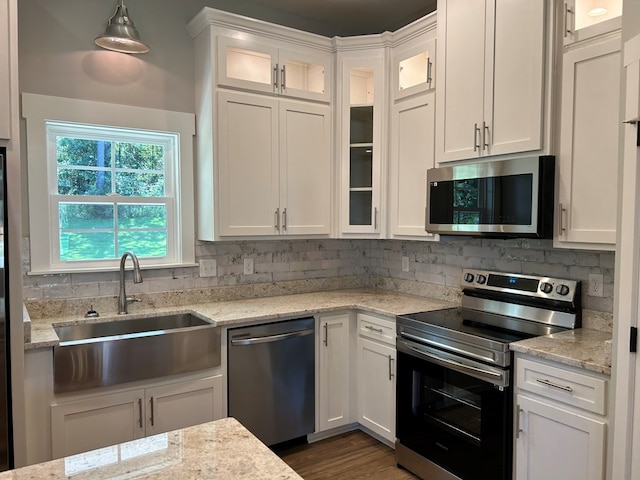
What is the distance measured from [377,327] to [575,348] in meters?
1.18

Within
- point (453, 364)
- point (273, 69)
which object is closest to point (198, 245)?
point (273, 69)

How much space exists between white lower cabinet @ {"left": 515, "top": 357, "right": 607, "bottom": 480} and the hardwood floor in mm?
857

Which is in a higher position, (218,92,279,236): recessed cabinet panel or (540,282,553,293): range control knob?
(218,92,279,236): recessed cabinet panel

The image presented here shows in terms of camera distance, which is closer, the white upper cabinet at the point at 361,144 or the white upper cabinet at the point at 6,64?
the white upper cabinet at the point at 6,64

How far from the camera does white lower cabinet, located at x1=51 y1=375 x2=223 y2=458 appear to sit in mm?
2252

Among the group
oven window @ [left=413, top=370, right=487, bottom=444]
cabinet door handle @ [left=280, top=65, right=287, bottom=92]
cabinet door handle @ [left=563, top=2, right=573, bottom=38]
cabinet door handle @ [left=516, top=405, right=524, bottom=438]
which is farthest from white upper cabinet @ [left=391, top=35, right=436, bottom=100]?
cabinet door handle @ [left=516, top=405, right=524, bottom=438]

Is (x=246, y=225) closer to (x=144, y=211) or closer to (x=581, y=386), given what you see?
(x=144, y=211)

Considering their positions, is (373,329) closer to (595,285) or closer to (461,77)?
(595,285)

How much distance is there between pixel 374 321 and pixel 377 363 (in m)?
0.26

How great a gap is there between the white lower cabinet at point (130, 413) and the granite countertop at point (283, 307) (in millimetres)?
370

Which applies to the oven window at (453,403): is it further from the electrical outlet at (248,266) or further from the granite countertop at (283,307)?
the electrical outlet at (248,266)

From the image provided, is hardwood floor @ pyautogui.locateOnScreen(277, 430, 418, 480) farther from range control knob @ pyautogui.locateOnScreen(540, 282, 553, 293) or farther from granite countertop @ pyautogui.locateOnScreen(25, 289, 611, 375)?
range control knob @ pyautogui.locateOnScreen(540, 282, 553, 293)

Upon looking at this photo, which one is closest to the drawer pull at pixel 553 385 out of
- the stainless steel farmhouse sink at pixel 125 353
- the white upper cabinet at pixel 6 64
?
the stainless steel farmhouse sink at pixel 125 353

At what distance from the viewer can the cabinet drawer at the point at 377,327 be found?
283 cm
